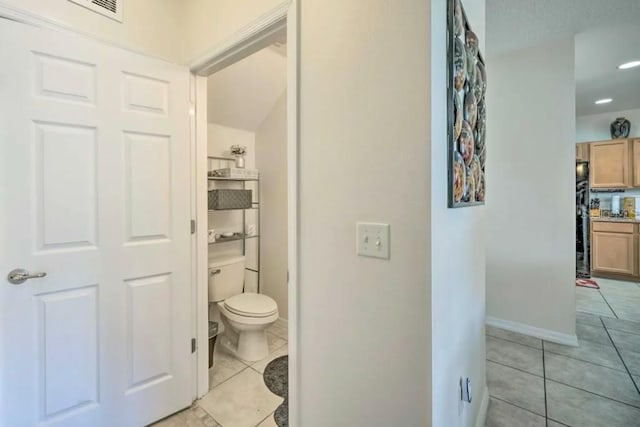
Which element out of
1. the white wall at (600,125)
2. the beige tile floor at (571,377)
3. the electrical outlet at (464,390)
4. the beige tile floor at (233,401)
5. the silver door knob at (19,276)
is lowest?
the beige tile floor at (233,401)

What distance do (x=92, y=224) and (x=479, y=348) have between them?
2.12 metres

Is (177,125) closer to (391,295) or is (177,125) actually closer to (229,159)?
(229,159)

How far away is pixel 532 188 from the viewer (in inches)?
103

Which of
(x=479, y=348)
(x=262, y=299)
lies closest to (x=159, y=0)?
(x=262, y=299)

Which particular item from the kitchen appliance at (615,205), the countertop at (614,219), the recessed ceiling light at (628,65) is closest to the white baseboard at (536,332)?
the recessed ceiling light at (628,65)

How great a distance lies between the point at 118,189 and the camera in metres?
1.48

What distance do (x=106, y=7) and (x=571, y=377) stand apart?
3.58 meters

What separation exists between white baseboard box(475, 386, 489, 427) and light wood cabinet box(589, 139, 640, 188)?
4.63 meters

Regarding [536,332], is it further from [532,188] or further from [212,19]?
[212,19]

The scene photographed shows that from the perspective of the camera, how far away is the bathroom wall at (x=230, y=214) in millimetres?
2627

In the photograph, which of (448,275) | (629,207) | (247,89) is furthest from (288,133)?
(629,207)

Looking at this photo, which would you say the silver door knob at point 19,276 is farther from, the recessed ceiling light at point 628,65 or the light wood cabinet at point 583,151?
the light wood cabinet at point 583,151

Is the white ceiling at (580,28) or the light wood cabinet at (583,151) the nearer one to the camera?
the white ceiling at (580,28)

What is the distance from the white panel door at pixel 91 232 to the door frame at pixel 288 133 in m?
0.09
